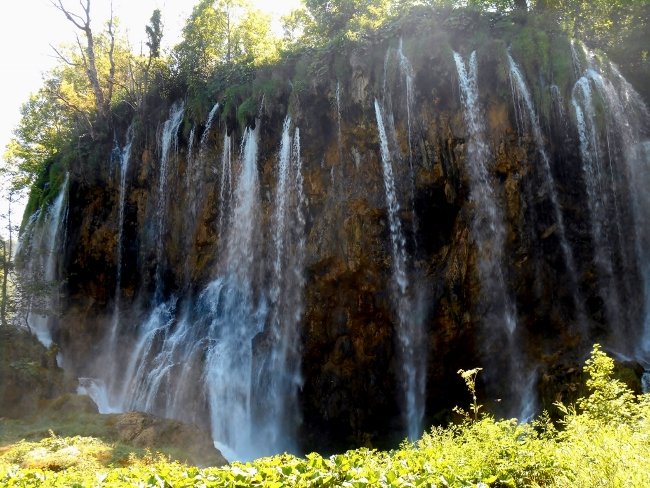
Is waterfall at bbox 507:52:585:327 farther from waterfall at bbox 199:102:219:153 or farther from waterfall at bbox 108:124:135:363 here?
waterfall at bbox 108:124:135:363

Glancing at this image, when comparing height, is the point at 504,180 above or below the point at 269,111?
below

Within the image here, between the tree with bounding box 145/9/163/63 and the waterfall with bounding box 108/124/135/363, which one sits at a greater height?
the tree with bounding box 145/9/163/63

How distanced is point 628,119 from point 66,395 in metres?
18.5

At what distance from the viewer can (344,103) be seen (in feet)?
58.2

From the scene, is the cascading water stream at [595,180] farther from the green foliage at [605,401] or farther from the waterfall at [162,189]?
the waterfall at [162,189]

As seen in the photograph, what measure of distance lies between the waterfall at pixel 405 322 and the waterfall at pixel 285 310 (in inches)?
121

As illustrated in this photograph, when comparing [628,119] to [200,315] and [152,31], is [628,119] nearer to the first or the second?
[200,315]

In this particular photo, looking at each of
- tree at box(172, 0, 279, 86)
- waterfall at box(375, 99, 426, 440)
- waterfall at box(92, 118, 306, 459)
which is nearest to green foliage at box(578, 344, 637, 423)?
waterfall at box(375, 99, 426, 440)

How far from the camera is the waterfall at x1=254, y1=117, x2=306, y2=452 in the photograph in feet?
52.5

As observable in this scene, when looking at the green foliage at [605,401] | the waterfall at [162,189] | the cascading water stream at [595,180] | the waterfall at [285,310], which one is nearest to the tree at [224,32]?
the waterfall at [162,189]

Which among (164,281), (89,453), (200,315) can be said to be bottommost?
(89,453)

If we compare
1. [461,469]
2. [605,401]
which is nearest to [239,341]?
[605,401]

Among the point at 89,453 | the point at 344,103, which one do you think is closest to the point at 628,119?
the point at 344,103

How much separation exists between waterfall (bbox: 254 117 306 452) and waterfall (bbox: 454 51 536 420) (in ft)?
18.9
